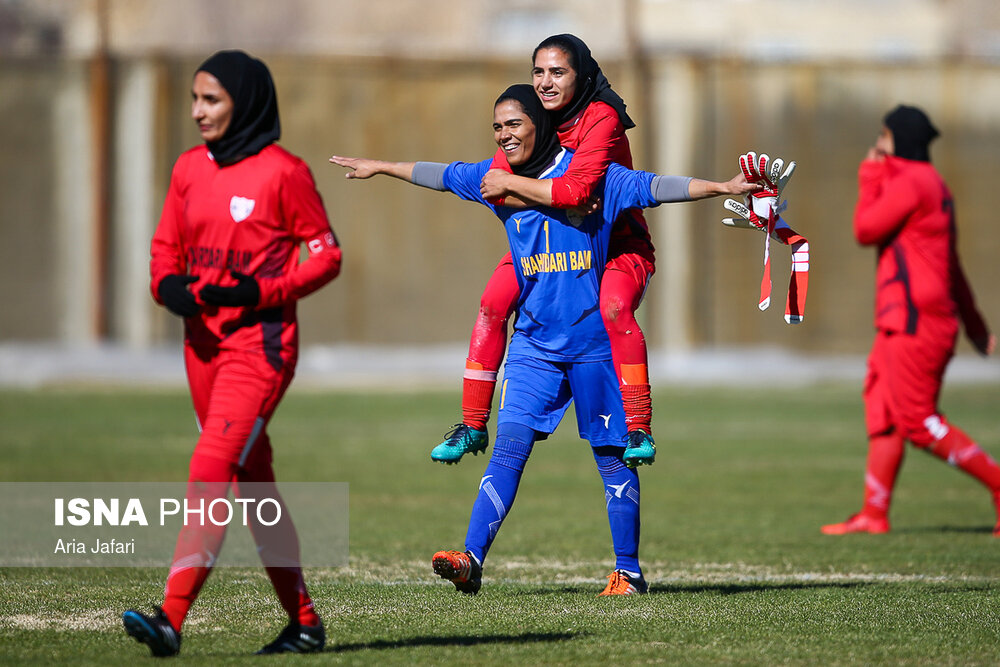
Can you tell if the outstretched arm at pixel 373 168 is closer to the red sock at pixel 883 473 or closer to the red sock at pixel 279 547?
the red sock at pixel 279 547

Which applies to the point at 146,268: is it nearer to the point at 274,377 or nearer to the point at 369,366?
the point at 369,366

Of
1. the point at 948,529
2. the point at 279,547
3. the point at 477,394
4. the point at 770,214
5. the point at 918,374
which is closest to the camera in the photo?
the point at 279,547

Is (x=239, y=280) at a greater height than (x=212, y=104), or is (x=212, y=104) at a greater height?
(x=212, y=104)

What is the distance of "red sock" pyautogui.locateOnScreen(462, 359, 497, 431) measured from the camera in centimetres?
649

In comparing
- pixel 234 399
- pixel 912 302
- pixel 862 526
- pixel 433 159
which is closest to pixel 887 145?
pixel 912 302

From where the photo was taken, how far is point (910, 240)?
9.16 meters

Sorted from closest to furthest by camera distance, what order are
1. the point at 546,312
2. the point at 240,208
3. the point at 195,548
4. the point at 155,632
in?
1. the point at 155,632
2. the point at 195,548
3. the point at 240,208
4. the point at 546,312

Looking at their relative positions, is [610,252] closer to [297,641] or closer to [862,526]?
[297,641]

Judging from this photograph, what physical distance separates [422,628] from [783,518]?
4.84 m

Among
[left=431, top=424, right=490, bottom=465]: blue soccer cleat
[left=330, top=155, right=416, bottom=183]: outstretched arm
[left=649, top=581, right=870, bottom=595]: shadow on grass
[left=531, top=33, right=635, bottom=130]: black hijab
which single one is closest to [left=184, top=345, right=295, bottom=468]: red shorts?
[left=431, top=424, right=490, bottom=465]: blue soccer cleat

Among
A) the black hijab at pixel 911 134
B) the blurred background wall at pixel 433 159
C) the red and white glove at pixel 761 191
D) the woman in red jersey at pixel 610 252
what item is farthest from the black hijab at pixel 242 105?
the blurred background wall at pixel 433 159

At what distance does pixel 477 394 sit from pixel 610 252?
0.90m

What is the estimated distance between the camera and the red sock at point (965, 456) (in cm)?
904

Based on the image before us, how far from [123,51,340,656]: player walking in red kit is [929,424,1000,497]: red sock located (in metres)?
5.19
